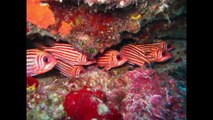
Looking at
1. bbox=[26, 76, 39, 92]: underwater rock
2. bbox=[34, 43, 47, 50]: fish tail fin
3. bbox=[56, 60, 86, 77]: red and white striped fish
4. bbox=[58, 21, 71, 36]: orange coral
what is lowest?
bbox=[26, 76, 39, 92]: underwater rock

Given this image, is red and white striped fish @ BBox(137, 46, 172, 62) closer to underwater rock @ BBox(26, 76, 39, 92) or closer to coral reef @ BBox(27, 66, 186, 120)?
coral reef @ BBox(27, 66, 186, 120)

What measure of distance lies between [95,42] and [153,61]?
2.16 meters

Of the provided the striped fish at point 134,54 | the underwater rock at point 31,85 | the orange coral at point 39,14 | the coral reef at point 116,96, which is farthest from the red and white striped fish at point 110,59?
the underwater rock at point 31,85

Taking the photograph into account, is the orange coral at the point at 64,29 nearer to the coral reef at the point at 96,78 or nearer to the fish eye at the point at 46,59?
the coral reef at the point at 96,78

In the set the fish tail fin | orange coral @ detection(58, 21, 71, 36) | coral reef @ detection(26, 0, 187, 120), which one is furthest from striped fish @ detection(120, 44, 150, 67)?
the fish tail fin

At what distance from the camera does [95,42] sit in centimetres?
444

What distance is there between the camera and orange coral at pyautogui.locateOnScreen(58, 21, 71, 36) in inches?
166

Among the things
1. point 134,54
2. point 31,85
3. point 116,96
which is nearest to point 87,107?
point 116,96

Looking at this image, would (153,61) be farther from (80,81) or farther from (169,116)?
(80,81)

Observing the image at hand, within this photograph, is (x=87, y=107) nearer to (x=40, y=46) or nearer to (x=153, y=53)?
(x=40, y=46)

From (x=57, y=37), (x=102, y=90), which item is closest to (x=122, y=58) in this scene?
(x=102, y=90)

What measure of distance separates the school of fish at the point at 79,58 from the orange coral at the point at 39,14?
57 cm

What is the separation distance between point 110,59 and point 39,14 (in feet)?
6.61

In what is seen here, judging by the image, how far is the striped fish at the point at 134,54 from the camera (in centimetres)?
530
